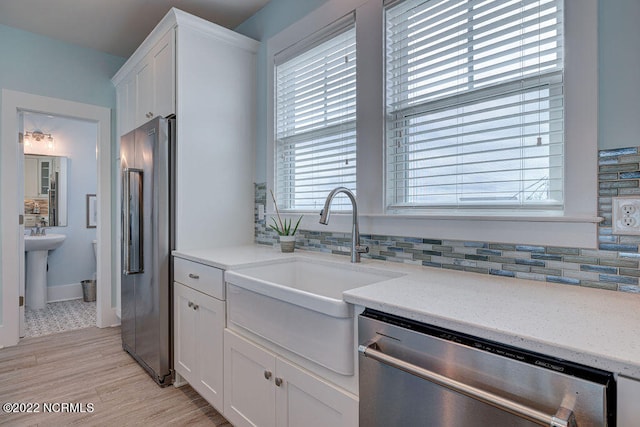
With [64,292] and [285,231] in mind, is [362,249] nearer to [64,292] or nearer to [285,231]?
[285,231]

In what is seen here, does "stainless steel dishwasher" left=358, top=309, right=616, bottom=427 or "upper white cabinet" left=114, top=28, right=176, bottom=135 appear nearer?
"stainless steel dishwasher" left=358, top=309, right=616, bottom=427

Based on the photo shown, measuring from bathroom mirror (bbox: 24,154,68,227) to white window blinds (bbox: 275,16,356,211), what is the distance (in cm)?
361

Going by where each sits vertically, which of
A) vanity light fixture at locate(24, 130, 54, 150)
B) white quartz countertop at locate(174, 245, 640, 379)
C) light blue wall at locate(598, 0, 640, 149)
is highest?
vanity light fixture at locate(24, 130, 54, 150)

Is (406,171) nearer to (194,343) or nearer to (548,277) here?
(548,277)

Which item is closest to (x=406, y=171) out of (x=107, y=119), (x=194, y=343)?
(x=194, y=343)

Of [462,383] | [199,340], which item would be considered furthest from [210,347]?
[462,383]

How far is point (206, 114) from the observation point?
2.35m

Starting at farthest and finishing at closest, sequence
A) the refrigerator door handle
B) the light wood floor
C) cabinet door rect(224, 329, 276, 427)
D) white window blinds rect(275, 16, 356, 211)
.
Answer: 1. the refrigerator door handle
2. white window blinds rect(275, 16, 356, 211)
3. the light wood floor
4. cabinet door rect(224, 329, 276, 427)

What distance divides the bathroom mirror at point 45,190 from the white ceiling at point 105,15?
1.88m

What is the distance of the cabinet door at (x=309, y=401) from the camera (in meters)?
1.08

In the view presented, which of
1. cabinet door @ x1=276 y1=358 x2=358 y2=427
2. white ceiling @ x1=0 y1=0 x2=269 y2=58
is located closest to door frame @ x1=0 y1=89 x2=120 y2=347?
white ceiling @ x1=0 y1=0 x2=269 y2=58

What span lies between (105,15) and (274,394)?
3136 mm

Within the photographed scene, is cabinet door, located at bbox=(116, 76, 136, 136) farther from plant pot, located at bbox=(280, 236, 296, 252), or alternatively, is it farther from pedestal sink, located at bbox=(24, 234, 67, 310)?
plant pot, located at bbox=(280, 236, 296, 252)

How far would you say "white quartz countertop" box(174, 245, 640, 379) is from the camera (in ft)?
2.20
